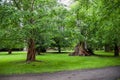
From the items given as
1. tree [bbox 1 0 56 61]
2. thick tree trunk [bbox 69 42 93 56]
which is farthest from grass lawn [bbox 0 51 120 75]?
thick tree trunk [bbox 69 42 93 56]

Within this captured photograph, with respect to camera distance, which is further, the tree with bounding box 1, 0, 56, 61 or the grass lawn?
the tree with bounding box 1, 0, 56, 61

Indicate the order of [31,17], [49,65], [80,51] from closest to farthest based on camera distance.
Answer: [31,17] → [49,65] → [80,51]

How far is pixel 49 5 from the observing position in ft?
67.2

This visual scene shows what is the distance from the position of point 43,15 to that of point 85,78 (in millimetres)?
8742

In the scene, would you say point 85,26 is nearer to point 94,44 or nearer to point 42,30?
point 94,44

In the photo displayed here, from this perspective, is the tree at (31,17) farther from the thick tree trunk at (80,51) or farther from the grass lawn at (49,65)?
the thick tree trunk at (80,51)

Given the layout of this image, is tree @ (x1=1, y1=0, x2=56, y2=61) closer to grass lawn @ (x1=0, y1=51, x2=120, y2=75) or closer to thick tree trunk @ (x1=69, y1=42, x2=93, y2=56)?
grass lawn @ (x1=0, y1=51, x2=120, y2=75)

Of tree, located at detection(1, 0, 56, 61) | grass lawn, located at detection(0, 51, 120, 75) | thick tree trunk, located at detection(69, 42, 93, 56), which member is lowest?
grass lawn, located at detection(0, 51, 120, 75)

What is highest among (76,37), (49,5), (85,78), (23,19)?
(49,5)

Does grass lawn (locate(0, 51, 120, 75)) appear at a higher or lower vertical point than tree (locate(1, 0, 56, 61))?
lower

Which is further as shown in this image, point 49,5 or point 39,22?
point 49,5

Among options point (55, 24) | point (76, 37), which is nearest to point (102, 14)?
point (55, 24)

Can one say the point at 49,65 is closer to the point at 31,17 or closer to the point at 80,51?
the point at 31,17

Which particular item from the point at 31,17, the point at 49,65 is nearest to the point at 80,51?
the point at 49,65
